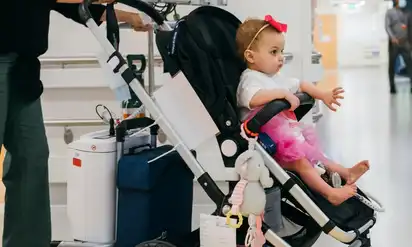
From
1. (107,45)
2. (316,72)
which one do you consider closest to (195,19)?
(107,45)

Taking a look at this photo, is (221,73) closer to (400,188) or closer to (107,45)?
(107,45)

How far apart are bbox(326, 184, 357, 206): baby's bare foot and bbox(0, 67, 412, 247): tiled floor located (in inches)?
27.5

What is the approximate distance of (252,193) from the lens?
1.69m

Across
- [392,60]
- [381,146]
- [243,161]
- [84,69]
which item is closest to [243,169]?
[243,161]

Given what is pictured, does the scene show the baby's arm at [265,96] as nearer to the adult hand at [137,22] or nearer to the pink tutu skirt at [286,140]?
the pink tutu skirt at [286,140]

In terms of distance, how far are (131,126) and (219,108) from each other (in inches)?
17.3

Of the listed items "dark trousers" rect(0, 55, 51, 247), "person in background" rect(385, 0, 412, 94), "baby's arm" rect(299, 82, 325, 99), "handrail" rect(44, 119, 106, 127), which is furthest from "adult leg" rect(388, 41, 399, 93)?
"dark trousers" rect(0, 55, 51, 247)

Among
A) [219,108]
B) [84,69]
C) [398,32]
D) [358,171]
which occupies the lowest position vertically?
[358,171]

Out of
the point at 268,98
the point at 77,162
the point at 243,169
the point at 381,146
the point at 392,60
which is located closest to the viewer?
the point at 243,169

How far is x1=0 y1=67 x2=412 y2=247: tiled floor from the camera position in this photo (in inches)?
107

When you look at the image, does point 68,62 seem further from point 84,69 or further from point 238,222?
point 238,222

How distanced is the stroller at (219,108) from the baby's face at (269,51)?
89 millimetres

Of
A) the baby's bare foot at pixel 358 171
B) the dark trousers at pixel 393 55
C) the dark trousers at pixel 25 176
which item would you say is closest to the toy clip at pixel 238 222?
the baby's bare foot at pixel 358 171

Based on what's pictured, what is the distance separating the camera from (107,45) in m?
1.86
